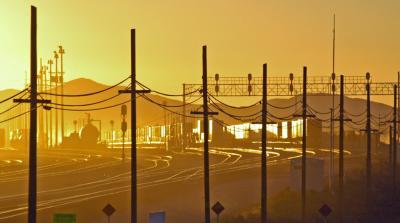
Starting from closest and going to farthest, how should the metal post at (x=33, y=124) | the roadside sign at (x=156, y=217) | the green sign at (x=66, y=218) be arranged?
the metal post at (x=33, y=124) → the green sign at (x=66, y=218) → the roadside sign at (x=156, y=217)

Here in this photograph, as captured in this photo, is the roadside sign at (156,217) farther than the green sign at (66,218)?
Yes

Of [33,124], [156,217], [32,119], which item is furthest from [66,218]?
[156,217]

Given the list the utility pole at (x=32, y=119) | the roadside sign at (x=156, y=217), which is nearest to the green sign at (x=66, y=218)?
the utility pole at (x=32, y=119)

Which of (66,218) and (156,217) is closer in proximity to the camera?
(66,218)

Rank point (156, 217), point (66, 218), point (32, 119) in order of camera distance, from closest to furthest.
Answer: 1. point (66, 218)
2. point (32, 119)
3. point (156, 217)

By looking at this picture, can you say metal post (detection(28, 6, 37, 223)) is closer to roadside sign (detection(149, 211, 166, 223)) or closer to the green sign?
the green sign

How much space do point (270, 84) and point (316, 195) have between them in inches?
1807

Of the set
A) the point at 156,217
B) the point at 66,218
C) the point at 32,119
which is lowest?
the point at 156,217

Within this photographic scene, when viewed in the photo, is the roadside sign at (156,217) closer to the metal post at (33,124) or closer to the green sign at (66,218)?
the green sign at (66,218)

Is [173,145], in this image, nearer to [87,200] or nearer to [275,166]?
[275,166]

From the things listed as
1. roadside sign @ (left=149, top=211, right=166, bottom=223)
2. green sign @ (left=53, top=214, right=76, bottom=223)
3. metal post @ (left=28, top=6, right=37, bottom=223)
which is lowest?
roadside sign @ (left=149, top=211, right=166, bottom=223)

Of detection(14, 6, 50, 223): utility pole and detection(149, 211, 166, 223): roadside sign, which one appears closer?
detection(14, 6, 50, 223): utility pole

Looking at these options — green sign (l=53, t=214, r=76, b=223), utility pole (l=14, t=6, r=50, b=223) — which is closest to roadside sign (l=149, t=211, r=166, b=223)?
green sign (l=53, t=214, r=76, b=223)

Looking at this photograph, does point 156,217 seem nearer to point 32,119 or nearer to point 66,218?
point 66,218
